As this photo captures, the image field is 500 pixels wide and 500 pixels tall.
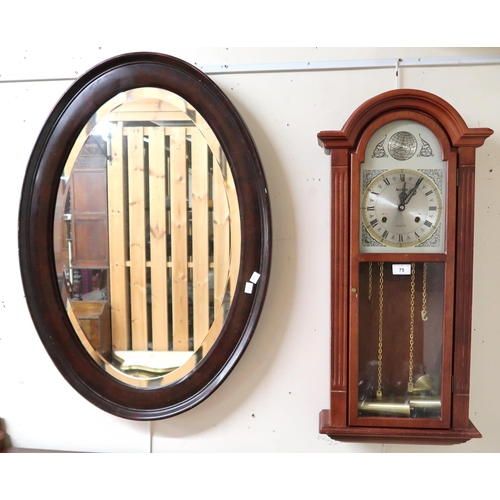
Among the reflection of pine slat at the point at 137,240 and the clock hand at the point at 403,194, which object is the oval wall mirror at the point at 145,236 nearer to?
the reflection of pine slat at the point at 137,240

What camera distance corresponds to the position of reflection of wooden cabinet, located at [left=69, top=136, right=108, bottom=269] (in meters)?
1.05

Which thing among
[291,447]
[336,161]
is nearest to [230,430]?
[291,447]

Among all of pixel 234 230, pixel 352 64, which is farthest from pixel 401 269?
pixel 352 64

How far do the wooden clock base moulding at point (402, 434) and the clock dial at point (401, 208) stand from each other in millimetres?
446

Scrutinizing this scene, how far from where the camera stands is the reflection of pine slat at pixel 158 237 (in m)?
1.03

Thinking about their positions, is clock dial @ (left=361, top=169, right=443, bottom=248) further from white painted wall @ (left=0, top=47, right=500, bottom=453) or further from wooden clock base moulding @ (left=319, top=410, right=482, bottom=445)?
wooden clock base moulding @ (left=319, top=410, right=482, bottom=445)

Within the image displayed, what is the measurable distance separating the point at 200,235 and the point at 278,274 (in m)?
0.23

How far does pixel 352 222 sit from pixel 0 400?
111 cm

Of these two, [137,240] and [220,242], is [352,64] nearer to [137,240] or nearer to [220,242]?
[220,242]

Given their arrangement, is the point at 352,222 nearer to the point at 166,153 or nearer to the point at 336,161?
the point at 336,161

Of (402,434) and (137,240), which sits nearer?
(402,434)

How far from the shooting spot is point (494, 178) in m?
1.02

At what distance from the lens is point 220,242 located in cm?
103

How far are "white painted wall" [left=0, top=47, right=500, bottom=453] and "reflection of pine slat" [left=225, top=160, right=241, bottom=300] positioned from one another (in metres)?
0.10
